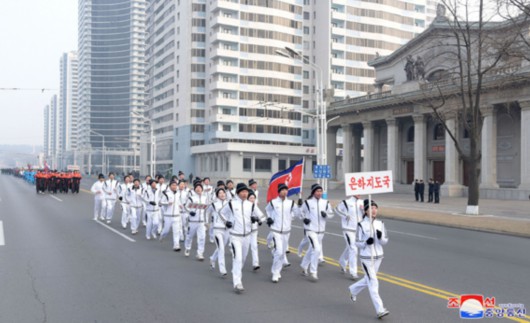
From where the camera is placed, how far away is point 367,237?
7.21 meters

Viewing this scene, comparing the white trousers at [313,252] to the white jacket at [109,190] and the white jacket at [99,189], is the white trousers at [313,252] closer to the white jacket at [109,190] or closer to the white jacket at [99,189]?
the white jacket at [109,190]

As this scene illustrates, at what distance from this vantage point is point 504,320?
262 inches

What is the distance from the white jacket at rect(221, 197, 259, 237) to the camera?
882 cm

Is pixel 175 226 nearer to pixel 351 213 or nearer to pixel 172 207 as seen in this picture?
pixel 172 207

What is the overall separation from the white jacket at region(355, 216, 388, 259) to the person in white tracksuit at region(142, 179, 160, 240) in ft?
26.5

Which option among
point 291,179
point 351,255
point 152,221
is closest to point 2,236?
point 152,221

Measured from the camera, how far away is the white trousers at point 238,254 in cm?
Answer: 815

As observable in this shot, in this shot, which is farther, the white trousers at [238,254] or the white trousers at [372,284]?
the white trousers at [238,254]

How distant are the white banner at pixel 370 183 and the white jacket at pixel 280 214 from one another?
1.74m

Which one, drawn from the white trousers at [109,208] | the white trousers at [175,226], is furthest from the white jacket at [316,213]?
the white trousers at [109,208]

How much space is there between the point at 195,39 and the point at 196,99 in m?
9.34

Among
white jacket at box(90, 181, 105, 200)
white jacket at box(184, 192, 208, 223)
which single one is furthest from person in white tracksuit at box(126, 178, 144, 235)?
white jacket at box(184, 192, 208, 223)

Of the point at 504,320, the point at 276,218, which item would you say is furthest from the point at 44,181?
the point at 504,320

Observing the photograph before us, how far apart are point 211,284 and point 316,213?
242 centimetres
